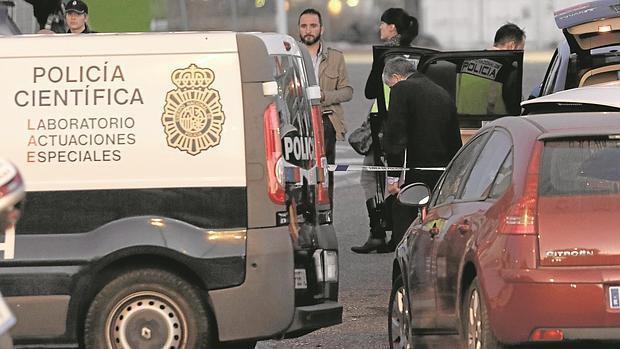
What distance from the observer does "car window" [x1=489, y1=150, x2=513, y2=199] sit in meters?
7.89

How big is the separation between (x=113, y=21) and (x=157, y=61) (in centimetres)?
760

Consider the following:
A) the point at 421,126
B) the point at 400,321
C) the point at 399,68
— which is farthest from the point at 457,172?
the point at 399,68

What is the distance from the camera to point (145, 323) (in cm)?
902

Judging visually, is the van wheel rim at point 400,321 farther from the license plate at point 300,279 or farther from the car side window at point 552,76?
the car side window at point 552,76

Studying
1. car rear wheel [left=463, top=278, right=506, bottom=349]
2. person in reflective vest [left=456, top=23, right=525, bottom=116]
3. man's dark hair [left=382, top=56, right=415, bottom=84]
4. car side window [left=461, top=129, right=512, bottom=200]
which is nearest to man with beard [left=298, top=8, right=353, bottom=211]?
person in reflective vest [left=456, top=23, right=525, bottom=116]

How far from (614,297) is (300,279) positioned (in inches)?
91.1

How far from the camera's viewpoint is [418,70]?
1338 centimetres

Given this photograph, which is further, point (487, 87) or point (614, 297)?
point (487, 87)

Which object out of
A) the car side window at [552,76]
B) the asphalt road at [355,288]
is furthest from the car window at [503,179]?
the car side window at [552,76]

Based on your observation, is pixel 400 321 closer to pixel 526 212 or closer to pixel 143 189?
pixel 143 189

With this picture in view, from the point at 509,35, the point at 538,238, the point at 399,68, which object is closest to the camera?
the point at 538,238

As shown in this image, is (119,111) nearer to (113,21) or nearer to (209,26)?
(113,21)

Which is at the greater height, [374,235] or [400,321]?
[400,321]

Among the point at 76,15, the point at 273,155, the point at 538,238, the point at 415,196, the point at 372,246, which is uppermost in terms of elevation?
the point at 76,15
